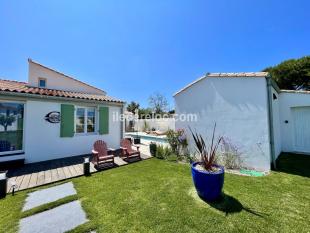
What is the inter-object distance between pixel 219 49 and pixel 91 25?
868 centimetres

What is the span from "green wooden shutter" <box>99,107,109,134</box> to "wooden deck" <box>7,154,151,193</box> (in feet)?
7.80

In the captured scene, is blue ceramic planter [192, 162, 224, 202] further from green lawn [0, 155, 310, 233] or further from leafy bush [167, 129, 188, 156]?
leafy bush [167, 129, 188, 156]

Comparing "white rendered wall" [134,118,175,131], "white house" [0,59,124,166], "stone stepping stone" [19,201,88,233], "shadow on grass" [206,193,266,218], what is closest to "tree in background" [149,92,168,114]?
"white rendered wall" [134,118,175,131]

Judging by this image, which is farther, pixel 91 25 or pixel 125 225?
pixel 91 25

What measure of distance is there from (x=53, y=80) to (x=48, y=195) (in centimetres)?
850

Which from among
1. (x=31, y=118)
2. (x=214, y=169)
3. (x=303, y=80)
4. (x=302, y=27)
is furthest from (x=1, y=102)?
(x=303, y=80)

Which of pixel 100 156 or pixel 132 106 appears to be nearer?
pixel 100 156

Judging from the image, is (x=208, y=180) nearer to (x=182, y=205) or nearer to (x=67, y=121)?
(x=182, y=205)

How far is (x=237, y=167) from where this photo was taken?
21.8 ft

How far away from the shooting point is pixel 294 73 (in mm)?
17906

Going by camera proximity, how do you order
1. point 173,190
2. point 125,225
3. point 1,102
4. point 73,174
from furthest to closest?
point 1,102 → point 73,174 → point 173,190 → point 125,225

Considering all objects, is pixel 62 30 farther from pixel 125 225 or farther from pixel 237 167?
pixel 237 167

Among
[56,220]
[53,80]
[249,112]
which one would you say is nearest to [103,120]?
[53,80]

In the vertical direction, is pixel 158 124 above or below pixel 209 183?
above
